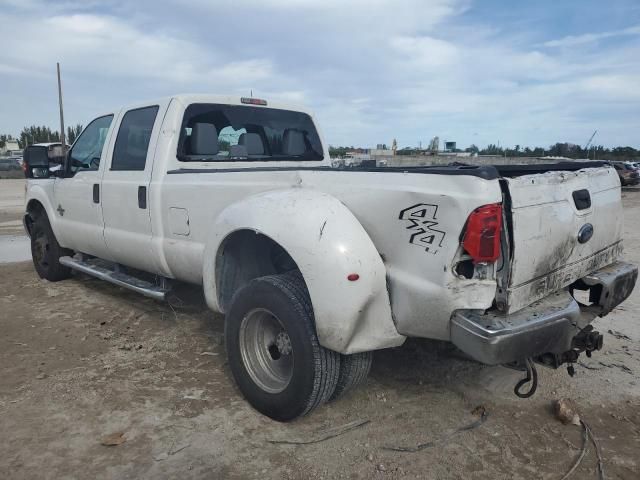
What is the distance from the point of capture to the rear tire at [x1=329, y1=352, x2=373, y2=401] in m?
2.92

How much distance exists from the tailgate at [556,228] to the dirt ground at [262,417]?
850mm

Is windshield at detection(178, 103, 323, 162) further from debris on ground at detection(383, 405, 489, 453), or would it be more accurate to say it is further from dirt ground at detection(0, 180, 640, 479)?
debris on ground at detection(383, 405, 489, 453)

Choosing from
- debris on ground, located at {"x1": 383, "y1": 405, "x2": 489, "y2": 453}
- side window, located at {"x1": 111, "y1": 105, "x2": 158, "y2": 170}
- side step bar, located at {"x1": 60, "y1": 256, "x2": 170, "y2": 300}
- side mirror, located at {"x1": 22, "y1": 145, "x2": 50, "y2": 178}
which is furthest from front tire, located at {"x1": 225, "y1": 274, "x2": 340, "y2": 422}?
side mirror, located at {"x1": 22, "y1": 145, "x2": 50, "y2": 178}

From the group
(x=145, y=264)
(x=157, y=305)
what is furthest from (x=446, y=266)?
(x=157, y=305)

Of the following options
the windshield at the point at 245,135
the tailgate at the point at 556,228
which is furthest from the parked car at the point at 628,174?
the tailgate at the point at 556,228

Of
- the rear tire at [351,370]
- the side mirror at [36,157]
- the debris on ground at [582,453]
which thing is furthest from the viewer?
the side mirror at [36,157]

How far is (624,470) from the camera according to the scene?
260cm

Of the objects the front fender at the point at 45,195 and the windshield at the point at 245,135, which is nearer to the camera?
the windshield at the point at 245,135

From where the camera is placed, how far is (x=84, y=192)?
511 centimetres

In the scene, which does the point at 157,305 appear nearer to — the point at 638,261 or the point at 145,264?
the point at 145,264

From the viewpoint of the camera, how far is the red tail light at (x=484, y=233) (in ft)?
7.63

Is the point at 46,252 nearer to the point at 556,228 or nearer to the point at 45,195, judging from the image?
the point at 45,195

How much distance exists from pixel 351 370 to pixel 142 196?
2.36 meters

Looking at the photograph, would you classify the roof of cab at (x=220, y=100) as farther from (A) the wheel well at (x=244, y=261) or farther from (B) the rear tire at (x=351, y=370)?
(B) the rear tire at (x=351, y=370)
